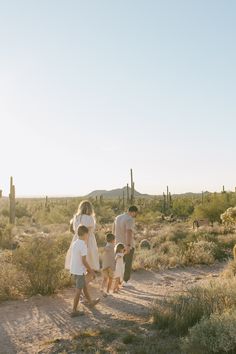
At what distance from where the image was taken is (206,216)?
1238 inches

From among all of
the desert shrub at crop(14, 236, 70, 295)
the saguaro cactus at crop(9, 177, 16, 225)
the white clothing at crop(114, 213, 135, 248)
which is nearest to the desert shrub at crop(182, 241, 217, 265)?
the white clothing at crop(114, 213, 135, 248)

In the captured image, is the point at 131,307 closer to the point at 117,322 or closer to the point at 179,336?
the point at 117,322

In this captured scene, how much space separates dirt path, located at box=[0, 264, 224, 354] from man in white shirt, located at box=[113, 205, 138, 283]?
2.54 ft

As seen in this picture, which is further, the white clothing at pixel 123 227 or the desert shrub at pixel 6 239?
the desert shrub at pixel 6 239

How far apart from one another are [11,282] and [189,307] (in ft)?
14.9

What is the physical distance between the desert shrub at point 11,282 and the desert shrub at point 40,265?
135mm

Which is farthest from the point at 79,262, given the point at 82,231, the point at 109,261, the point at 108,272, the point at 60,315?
the point at 108,272

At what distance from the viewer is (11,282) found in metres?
10.5

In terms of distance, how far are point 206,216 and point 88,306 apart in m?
23.0

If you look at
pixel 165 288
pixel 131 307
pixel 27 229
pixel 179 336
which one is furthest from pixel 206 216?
pixel 179 336

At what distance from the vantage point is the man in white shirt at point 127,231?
420 inches

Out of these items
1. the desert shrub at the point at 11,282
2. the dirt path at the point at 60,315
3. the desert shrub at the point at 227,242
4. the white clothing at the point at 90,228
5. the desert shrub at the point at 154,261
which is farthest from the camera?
the desert shrub at the point at 227,242

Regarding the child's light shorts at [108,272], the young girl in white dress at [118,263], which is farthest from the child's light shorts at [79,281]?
the young girl in white dress at [118,263]

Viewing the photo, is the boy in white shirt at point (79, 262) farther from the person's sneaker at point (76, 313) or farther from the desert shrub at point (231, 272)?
the desert shrub at point (231, 272)
